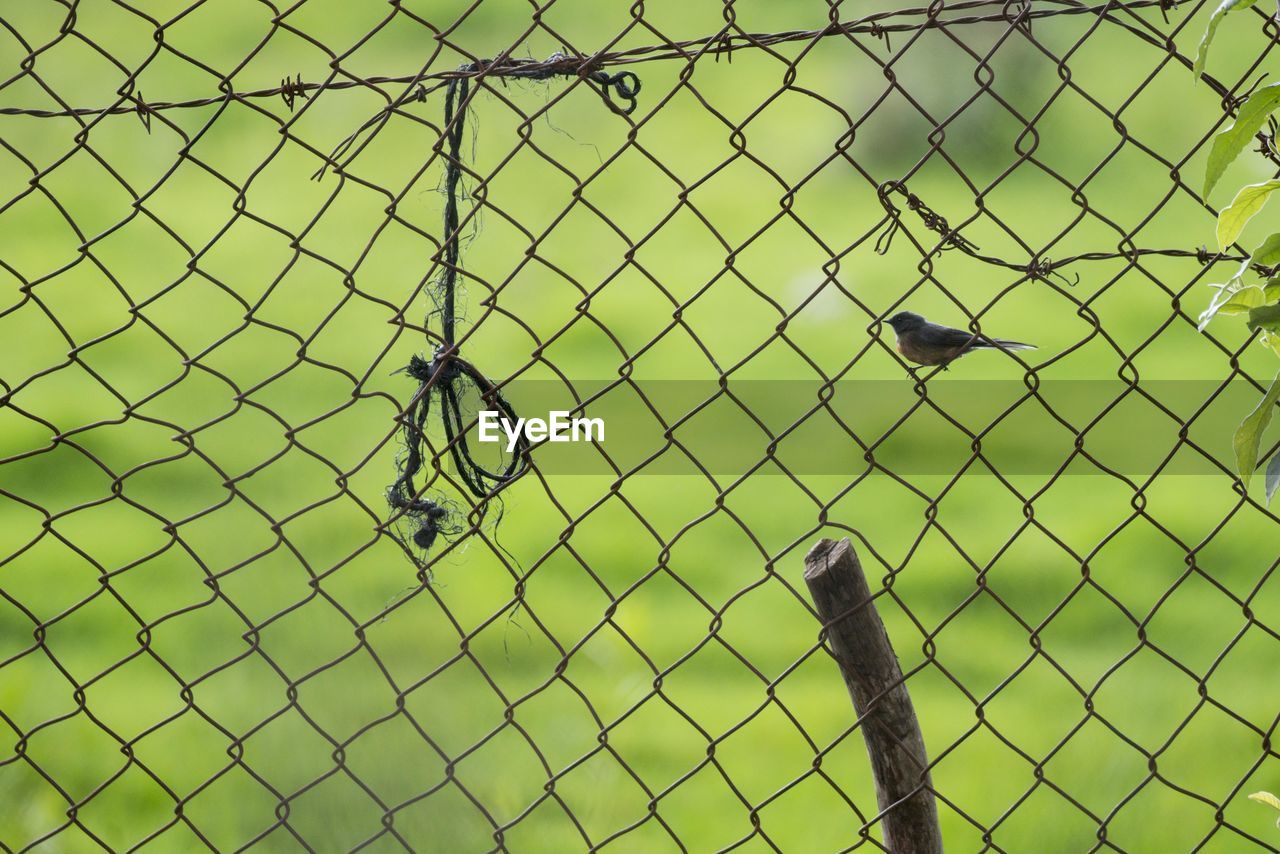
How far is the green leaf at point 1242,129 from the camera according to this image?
148 centimetres

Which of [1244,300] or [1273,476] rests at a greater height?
[1244,300]

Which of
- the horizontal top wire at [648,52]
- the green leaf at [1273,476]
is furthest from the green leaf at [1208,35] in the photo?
the green leaf at [1273,476]

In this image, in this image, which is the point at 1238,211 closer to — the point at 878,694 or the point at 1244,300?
the point at 1244,300

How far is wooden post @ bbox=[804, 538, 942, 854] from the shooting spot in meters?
1.62

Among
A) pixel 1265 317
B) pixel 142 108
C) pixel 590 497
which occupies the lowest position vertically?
pixel 1265 317

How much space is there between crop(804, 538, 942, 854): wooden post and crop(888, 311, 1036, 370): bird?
27 centimetres

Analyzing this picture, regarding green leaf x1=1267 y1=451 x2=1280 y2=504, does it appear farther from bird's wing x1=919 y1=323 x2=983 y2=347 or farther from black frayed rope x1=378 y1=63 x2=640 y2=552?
black frayed rope x1=378 y1=63 x2=640 y2=552

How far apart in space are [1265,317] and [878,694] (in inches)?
26.5

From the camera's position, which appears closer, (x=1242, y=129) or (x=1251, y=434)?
(x=1242, y=129)

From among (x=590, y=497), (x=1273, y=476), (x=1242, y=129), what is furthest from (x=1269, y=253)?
(x=590, y=497)

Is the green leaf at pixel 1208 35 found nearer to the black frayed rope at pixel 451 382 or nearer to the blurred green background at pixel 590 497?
the blurred green background at pixel 590 497

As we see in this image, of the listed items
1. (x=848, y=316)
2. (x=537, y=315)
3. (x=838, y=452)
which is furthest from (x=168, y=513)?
(x=848, y=316)

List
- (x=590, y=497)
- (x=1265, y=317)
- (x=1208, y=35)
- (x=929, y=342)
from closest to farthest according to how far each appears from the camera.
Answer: (x=1208, y=35) → (x=1265, y=317) → (x=929, y=342) → (x=590, y=497)

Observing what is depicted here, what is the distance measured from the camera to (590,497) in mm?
4379
